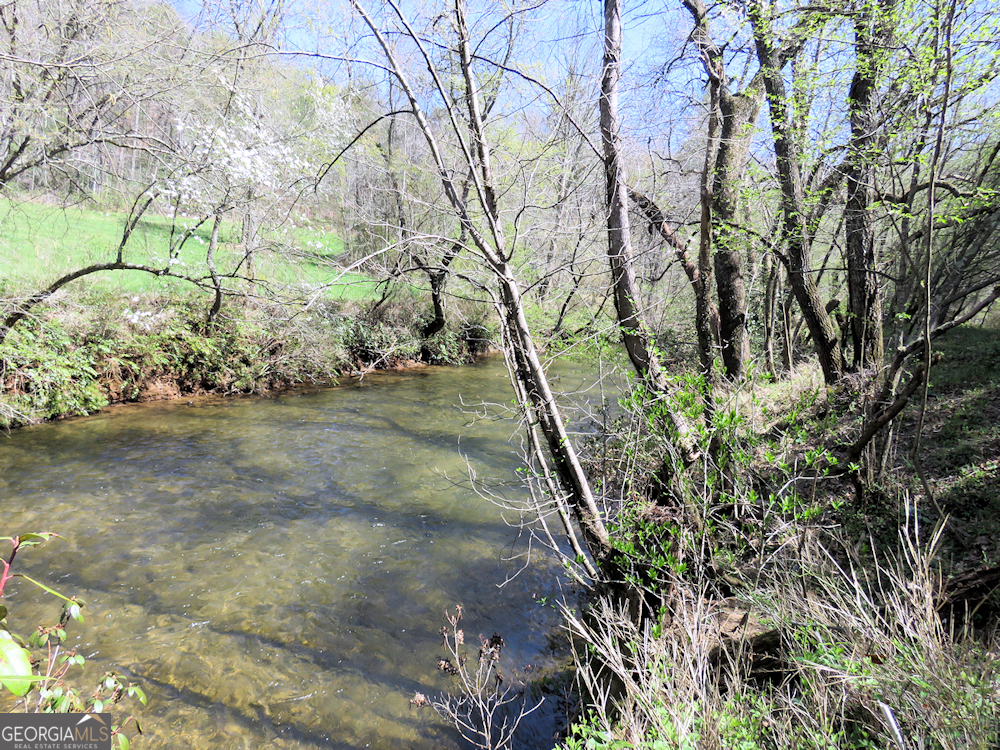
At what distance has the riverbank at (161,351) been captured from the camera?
339 inches

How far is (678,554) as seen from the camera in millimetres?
3764

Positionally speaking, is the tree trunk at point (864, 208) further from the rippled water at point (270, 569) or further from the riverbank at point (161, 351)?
the riverbank at point (161, 351)

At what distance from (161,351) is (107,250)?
2515 millimetres

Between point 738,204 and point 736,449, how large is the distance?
11.4 feet

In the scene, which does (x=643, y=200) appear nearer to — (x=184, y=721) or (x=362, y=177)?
(x=184, y=721)

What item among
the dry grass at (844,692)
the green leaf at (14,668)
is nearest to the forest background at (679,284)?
the dry grass at (844,692)

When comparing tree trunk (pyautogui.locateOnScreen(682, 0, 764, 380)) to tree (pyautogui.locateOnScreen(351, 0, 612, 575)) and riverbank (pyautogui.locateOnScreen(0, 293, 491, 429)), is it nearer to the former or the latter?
tree (pyautogui.locateOnScreen(351, 0, 612, 575))

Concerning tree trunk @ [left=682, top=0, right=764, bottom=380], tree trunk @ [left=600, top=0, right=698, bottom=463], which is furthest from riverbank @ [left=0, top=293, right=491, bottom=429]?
tree trunk @ [left=682, top=0, right=764, bottom=380]

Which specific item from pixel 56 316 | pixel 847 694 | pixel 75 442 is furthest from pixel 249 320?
pixel 847 694

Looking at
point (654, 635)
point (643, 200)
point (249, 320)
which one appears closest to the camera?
point (654, 635)

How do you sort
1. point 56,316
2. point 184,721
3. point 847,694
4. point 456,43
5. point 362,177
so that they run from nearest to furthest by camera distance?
point 847,694 < point 184,721 < point 456,43 < point 56,316 < point 362,177

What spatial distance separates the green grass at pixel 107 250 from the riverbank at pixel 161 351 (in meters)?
0.63

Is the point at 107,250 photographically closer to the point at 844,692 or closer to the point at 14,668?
the point at 14,668

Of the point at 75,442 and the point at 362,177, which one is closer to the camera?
the point at 75,442
